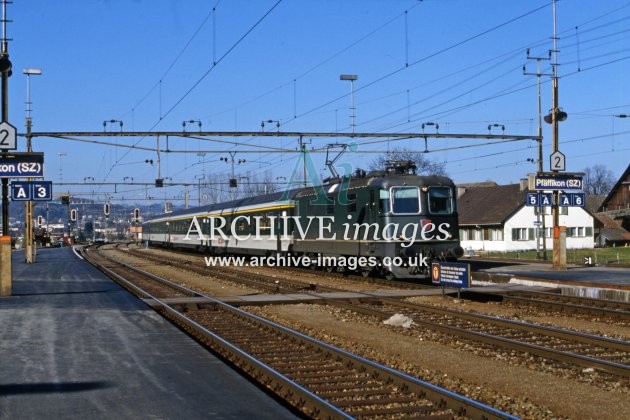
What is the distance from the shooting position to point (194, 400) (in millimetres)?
7691

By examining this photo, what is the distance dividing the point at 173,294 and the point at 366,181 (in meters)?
7.15

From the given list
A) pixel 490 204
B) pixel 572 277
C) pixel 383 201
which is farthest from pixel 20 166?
pixel 490 204

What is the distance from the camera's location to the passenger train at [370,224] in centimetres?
2262

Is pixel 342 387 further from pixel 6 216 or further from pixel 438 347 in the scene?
pixel 6 216

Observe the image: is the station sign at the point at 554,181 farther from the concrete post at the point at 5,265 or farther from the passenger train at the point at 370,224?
the concrete post at the point at 5,265

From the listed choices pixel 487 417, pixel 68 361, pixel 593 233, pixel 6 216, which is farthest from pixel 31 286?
pixel 593 233

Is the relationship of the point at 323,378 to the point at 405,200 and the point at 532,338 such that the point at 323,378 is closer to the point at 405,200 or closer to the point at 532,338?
the point at 532,338

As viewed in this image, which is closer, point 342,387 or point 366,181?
point 342,387

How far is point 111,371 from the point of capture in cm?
931

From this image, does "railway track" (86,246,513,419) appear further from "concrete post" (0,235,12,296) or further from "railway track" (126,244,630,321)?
"railway track" (126,244,630,321)

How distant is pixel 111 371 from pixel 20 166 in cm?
1016

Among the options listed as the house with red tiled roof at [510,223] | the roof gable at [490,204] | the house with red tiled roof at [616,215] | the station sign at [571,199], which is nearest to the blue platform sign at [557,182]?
the station sign at [571,199]

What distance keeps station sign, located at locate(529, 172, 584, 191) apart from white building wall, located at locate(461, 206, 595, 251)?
35846mm

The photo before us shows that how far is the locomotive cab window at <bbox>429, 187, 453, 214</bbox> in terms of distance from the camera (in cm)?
2333
